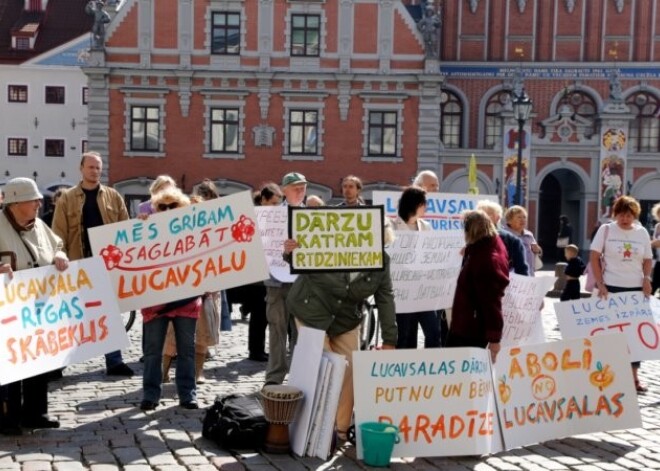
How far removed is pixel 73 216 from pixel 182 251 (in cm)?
165

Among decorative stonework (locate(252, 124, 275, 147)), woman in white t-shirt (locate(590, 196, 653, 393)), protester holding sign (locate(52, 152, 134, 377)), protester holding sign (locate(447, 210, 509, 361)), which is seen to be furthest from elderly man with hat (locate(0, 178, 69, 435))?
decorative stonework (locate(252, 124, 275, 147))

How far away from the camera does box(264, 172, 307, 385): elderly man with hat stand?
7.22 metres

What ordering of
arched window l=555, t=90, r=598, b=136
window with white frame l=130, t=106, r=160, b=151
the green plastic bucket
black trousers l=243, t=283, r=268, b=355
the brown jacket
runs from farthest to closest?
arched window l=555, t=90, r=598, b=136 < window with white frame l=130, t=106, r=160, b=151 < black trousers l=243, t=283, r=268, b=355 < the brown jacket < the green plastic bucket

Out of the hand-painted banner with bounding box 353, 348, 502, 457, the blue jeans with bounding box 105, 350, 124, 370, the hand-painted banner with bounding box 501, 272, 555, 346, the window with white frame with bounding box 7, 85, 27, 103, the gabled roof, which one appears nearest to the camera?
the hand-painted banner with bounding box 353, 348, 502, 457

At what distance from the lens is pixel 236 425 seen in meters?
5.86

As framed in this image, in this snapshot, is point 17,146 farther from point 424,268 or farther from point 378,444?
point 378,444

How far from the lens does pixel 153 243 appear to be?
7168 millimetres

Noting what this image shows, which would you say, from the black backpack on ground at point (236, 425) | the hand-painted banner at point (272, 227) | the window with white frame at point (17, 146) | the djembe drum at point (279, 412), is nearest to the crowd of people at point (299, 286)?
the hand-painted banner at point (272, 227)

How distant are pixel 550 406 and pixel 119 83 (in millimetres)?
26557

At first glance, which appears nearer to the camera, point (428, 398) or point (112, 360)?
point (428, 398)

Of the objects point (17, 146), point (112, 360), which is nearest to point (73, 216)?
point (112, 360)

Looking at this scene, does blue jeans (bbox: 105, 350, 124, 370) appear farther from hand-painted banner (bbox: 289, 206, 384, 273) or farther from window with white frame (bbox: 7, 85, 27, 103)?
window with white frame (bbox: 7, 85, 27, 103)

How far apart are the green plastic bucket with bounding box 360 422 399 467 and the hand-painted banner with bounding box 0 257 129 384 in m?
2.11

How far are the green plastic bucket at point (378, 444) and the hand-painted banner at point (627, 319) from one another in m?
3.12
